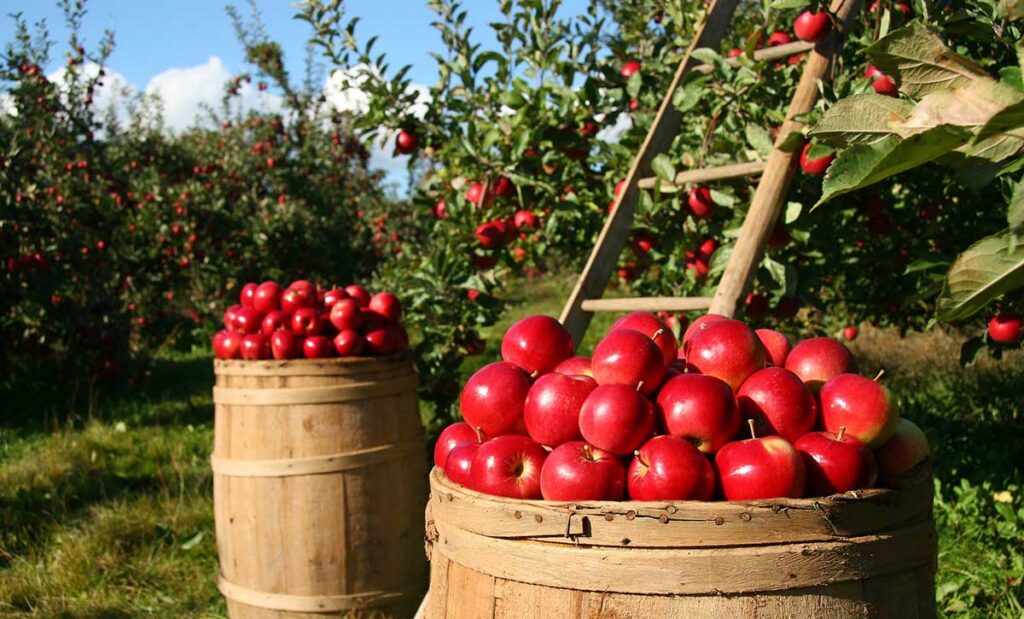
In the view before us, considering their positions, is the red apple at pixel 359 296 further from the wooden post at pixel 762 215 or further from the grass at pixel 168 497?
the wooden post at pixel 762 215

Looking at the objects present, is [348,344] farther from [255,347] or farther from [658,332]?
[658,332]

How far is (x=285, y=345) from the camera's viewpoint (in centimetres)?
289

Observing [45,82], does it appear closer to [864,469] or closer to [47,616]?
[47,616]

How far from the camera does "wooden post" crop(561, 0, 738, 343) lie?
10.3 ft

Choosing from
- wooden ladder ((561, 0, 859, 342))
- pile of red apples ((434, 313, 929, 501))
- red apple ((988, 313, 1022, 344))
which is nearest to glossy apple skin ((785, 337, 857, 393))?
pile of red apples ((434, 313, 929, 501))

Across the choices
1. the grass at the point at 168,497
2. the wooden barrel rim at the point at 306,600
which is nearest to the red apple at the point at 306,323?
the wooden barrel rim at the point at 306,600

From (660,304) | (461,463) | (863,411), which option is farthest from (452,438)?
(660,304)

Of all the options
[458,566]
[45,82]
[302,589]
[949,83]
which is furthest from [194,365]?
[949,83]

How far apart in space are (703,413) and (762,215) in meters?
1.44

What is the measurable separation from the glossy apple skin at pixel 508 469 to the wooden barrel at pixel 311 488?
140 cm

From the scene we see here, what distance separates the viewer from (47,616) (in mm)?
3047

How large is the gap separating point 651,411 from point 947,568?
197cm

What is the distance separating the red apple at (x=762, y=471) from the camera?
124 cm

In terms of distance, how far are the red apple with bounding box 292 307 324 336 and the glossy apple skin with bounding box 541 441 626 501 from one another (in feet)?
5.83
